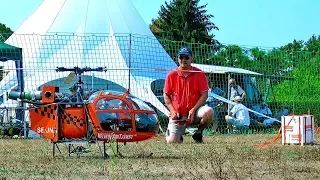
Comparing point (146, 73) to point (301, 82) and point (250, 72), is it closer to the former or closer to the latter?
point (250, 72)

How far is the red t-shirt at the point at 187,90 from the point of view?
10320 millimetres

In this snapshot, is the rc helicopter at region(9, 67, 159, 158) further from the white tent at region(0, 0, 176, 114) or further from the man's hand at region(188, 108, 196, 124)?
the white tent at region(0, 0, 176, 114)

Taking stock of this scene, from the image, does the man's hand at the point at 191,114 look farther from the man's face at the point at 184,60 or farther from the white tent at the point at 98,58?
the white tent at the point at 98,58

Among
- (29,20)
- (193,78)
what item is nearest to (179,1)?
(29,20)

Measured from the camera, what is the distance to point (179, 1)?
232ft

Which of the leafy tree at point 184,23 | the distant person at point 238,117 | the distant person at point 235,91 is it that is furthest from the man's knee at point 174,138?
the leafy tree at point 184,23

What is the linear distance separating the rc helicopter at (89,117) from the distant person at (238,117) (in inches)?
347

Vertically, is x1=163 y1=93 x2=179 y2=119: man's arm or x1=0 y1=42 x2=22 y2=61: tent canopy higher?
x1=0 y1=42 x2=22 y2=61: tent canopy

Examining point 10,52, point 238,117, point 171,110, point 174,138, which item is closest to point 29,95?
point 171,110

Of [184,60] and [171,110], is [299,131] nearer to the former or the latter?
[171,110]

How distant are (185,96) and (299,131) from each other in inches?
90.7

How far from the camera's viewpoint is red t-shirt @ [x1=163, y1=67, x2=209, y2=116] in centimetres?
1032

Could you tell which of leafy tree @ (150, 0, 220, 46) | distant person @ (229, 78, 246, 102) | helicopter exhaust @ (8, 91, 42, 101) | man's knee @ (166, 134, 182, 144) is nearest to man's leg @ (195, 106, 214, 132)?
man's knee @ (166, 134, 182, 144)

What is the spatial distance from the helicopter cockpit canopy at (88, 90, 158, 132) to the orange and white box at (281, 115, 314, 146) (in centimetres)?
385
